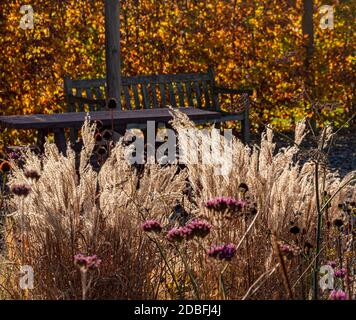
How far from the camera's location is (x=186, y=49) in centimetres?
1091

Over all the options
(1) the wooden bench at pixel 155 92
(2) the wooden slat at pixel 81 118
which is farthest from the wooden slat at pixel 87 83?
(2) the wooden slat at pixel 81 118

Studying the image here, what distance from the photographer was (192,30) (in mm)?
11062

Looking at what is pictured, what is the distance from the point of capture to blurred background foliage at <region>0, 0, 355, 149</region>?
32.1ft

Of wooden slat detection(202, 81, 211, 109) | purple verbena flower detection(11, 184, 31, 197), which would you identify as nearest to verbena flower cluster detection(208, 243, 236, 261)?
purple verbena flower detection(11, 184, 31, 197)

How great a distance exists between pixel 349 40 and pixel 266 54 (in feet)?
4.15

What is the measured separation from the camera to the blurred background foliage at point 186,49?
978 centimetres

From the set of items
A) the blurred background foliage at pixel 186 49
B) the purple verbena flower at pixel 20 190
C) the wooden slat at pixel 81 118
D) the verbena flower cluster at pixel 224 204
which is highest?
the blurred background foliage at pixel 186 49

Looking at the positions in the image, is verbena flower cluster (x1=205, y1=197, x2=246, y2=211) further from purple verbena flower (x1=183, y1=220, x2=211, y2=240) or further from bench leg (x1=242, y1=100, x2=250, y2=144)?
Answer: bench leg (x1=242, y1=100, x2=250, y2=144)

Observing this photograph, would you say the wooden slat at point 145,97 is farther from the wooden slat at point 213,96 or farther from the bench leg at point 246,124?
the bench leg at point 246,124

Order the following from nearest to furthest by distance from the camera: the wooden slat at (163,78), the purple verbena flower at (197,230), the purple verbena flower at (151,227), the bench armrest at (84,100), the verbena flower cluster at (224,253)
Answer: the verbena flower cluster at (224,253) → the purple verbena flower at (197,230) → the purple verbena flower at (151,227) → the bench armrest at (84,100) → the wooden slat at (163,78)

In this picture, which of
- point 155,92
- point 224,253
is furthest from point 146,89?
point 224,253

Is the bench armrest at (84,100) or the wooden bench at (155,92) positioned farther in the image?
the wooden bench at (155,92)

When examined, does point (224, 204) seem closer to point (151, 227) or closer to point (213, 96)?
point (151, 227)
